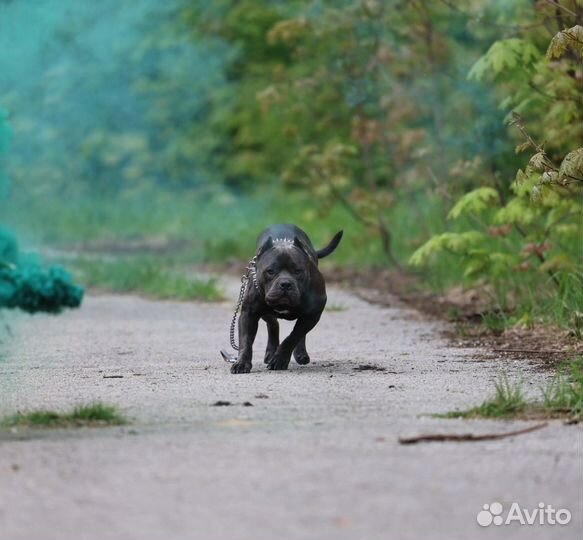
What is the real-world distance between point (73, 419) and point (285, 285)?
188cm

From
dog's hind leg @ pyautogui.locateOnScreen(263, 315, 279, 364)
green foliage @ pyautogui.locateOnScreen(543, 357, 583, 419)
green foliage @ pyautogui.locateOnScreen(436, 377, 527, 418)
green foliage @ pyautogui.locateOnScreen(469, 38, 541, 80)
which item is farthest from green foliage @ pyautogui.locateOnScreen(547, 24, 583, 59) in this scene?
green foliage @ pyautogui.locateOnScreen(469, 38, 541, 80)

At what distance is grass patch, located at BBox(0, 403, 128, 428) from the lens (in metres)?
5.59

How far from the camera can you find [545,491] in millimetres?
4500

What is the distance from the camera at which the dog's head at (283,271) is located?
23.8 ft

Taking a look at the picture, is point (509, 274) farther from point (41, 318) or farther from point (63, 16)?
point (63, 16)

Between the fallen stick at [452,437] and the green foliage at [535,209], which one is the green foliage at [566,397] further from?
the green foliage at [535,209]

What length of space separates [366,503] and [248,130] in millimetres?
18226

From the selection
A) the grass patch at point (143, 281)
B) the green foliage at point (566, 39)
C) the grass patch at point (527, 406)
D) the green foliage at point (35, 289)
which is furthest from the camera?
the grass patch at point (143, 281)

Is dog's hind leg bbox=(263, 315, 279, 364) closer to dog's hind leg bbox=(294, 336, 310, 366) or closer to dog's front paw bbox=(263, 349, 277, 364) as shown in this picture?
dog's front paw bbox=(263, 349, 277, 364)

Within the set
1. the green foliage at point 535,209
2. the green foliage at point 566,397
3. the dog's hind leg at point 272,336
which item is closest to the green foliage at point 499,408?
the green foliage at point 566,397

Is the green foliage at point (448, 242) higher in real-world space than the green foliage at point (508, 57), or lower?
lower

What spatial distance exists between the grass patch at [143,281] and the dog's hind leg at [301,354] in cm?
461

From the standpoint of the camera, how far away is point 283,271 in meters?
7.34

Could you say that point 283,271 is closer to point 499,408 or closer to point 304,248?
point 304,248
